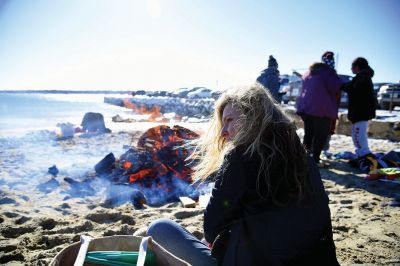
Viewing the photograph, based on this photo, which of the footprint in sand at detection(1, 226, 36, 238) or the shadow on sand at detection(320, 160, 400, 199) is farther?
the shadow on sand at detection(320, 160, 400, 199)

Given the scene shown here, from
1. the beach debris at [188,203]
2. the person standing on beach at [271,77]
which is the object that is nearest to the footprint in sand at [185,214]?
the beach debris at [188,203]

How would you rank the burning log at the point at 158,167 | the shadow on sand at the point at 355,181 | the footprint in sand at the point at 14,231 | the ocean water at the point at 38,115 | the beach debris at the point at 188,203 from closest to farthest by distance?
the footprint in sand at the point at 14,231
the beach debris at the point at 188,203
the shadow on sand at the point at 355,181
the burning log at the point at 158,167
the ocean water at the point at 38,115

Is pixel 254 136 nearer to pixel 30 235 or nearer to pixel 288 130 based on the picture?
pixel 288 130

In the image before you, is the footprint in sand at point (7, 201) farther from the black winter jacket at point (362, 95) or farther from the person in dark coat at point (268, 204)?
the black winter jacket at point (362, 95)

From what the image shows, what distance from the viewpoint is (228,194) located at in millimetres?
1457

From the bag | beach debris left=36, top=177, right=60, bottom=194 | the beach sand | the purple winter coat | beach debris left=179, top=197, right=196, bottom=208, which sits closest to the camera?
the bag

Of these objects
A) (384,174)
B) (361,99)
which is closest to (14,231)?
(384,174)

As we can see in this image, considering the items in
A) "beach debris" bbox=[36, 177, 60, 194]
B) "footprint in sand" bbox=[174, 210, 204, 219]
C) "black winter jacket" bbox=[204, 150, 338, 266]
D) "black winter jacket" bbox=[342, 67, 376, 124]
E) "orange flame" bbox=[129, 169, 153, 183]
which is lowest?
"beach debris" bbox=[36, 177, 60, 194]

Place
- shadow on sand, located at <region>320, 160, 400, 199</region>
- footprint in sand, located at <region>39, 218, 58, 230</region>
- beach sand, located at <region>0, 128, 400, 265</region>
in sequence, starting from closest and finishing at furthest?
1. beach sand, located at <region>0, 128, 400, 265</region>
2. footprint in sand, located at <region>39, 218, 58, 230</region>
3. shadow on sand, located at <region>320, 160, 400, 199</region>

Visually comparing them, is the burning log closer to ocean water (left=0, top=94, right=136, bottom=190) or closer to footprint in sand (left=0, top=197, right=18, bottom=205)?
ocean water (left=0, top=94, right=136, bottom=190)

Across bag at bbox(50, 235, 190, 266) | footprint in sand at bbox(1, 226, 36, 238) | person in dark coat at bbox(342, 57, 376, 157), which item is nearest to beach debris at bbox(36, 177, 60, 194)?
footprint in sand at bbox(1, 226, 36, 238)

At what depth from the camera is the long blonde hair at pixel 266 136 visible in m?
1.47

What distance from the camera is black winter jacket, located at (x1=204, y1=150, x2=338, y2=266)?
142cm

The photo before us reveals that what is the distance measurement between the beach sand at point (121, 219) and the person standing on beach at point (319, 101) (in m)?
1.08
